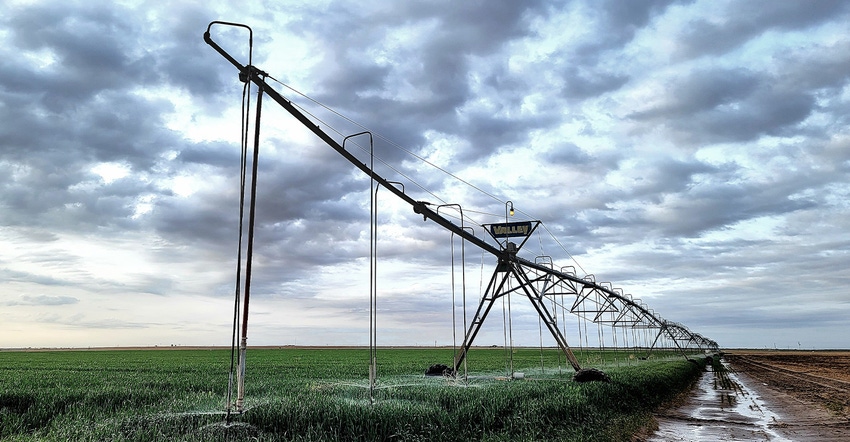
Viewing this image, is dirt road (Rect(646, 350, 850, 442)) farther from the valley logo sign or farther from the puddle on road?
the valley logo sign

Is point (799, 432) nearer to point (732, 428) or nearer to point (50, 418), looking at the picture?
point (732, 428)

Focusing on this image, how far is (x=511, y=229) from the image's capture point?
79.2 feet

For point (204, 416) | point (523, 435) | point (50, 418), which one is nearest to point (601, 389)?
point (523, 435)

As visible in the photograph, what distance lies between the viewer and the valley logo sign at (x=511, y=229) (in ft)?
78.1

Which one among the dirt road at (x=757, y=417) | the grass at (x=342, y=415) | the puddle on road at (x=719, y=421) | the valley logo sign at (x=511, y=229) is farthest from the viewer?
the valley logo sign at (x=511, y=229)

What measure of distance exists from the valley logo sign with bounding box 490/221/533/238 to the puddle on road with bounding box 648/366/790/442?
885cm

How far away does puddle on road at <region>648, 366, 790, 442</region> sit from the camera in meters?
16.5

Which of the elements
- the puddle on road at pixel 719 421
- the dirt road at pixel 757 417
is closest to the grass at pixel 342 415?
the puddle on road at pixel 719 421

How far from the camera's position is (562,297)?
2720 cm

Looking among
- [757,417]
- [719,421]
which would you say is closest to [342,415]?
[719,421]

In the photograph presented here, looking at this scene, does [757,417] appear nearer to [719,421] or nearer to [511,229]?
[719,421]

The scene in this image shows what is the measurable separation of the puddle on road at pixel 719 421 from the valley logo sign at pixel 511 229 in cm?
885

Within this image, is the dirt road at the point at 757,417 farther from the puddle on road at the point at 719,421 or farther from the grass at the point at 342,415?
Answer: the grass at the point at 342,415

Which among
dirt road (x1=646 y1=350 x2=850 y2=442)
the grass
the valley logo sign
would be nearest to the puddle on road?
dirt road (x1=646 y1=350 x2=850 y2=442)
